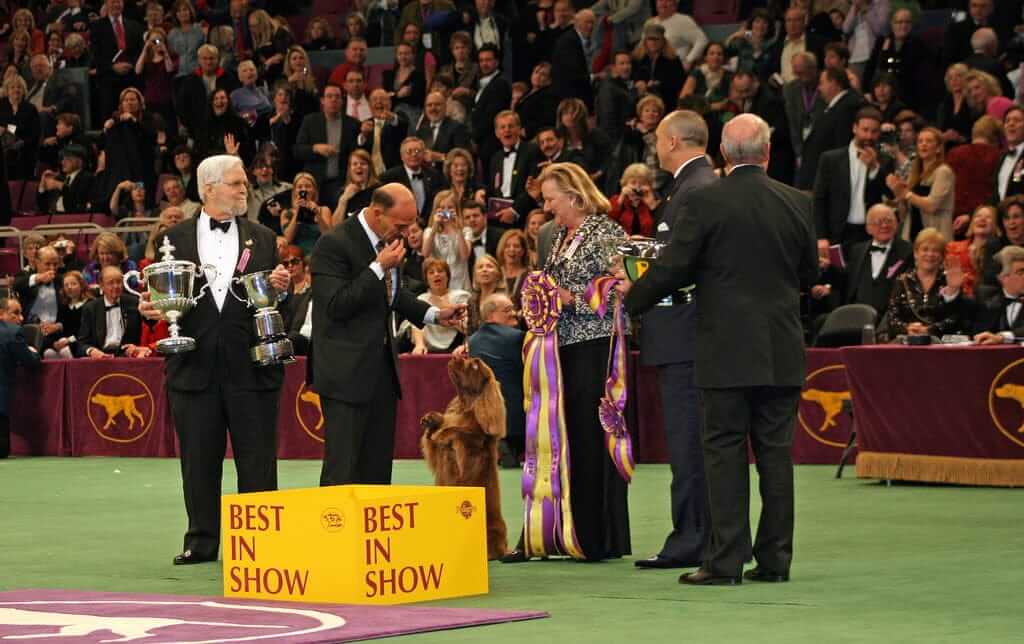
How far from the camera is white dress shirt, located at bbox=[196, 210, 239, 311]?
863 centimetres

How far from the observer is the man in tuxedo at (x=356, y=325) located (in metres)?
8.22

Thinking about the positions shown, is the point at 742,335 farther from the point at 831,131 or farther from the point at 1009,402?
the point at 831,131

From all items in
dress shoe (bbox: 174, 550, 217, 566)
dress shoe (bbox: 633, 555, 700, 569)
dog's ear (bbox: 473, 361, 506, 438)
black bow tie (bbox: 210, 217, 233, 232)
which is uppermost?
black bow tie (bbox: 210, 217, 233, 232)

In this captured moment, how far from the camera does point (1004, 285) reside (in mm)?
12500

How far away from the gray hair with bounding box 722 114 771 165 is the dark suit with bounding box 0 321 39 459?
10.7 meters

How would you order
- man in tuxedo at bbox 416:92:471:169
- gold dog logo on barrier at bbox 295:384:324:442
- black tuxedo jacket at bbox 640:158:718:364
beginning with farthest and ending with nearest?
man in tuxedo at bbox 416:92:471:169 < gold dog logo on barrier at bbox 295:384:324:442 < black tuxedo jacket at bbox 640:158:718:364

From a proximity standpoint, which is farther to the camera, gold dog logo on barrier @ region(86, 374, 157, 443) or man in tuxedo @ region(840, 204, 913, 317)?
gold dog logo on barrier @ region(86, 374, 157, 443)

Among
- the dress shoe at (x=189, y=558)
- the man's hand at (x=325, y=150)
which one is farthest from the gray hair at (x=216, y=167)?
the man's hand at (x=325, y=150)

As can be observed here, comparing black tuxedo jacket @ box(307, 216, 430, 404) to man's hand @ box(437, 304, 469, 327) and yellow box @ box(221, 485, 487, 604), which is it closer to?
man's hand @ box(437, 304, 469, 327)

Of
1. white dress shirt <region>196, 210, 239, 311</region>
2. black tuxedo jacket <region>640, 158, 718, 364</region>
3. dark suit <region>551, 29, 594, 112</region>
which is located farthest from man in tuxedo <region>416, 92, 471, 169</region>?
black tuxedo jacket <region>640, 158, 718, 364</region>

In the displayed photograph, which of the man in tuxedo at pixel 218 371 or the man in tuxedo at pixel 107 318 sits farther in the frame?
the man in tuxedo at pixel 107 318

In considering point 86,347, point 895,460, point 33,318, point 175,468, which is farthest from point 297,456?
point 895,460

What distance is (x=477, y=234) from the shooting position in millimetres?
16062

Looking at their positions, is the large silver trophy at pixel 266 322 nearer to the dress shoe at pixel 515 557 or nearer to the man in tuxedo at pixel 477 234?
the dress shoe at pixel 515 557
